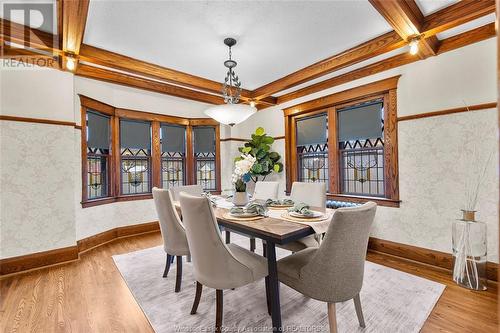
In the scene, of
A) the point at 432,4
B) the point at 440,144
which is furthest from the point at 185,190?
the point at 432,4

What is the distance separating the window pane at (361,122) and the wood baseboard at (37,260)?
14.2 ft

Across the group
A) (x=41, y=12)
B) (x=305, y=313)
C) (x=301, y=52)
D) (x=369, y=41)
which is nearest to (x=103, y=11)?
(x=41, y=12)

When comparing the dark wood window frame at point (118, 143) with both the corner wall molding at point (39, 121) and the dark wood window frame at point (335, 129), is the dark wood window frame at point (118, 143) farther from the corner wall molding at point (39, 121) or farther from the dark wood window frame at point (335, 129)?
the dark wood window frame at point (335, 129)

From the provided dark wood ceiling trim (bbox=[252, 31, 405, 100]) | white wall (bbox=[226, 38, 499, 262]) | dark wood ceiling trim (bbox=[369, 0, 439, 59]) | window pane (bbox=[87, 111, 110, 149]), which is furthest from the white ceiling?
window pane (bbox=[87, 111, 110, 149])

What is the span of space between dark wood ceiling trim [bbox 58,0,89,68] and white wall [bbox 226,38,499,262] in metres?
3.56

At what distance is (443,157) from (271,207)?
2139mm

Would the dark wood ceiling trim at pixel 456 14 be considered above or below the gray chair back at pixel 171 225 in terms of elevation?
above

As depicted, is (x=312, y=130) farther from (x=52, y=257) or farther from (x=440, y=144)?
(x=52, y=257)

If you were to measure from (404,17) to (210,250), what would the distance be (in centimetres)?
262

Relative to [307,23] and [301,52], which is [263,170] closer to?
[301,52]

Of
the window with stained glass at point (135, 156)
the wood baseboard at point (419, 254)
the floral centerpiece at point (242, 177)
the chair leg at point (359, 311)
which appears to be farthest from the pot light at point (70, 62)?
the wood baseboard at point (419, 254)

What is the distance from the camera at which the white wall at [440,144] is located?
2.49 meters

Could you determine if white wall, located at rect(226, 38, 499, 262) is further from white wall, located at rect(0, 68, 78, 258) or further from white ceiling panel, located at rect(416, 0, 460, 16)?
white wall, located at rect(0, 68, 78, 258)

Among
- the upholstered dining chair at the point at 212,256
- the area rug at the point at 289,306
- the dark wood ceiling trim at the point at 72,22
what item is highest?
the dark wood ceiling trim at the point at 72,22
